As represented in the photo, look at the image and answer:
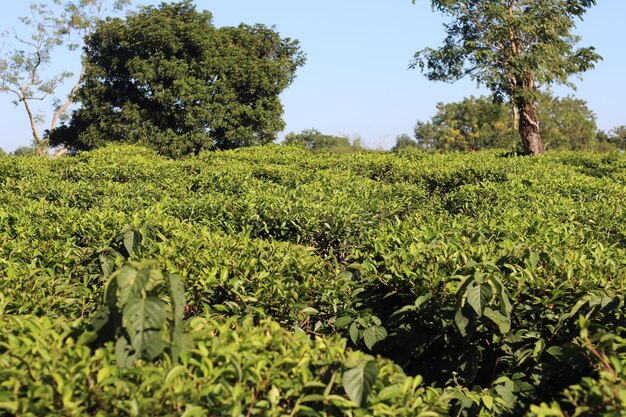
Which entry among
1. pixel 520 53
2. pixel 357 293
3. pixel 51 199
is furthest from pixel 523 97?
pixel 357 293

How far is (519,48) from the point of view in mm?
16391

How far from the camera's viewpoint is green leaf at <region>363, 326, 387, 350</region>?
2831mm

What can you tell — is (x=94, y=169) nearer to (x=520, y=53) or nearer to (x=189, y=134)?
(x=520, y=53)

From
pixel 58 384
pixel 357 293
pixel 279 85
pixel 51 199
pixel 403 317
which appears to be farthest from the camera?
pixel 279 85

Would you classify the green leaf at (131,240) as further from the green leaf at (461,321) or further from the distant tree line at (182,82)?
the distant tree line at (182,82)

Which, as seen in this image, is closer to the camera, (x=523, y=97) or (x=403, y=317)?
A: (x=403, y=317)

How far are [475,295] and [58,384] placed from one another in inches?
64.0

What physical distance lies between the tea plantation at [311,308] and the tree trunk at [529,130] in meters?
10.4

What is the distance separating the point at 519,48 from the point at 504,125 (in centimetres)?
3333

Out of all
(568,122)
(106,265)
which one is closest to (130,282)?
(106,265)

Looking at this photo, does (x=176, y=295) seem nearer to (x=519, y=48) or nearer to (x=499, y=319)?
(x=499, y=319)

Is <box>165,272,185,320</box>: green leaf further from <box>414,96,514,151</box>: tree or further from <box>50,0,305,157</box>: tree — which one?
<box>414,96,514,151</box>: tree

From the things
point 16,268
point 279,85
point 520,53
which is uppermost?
point 279,85

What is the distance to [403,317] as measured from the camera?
3002mm
